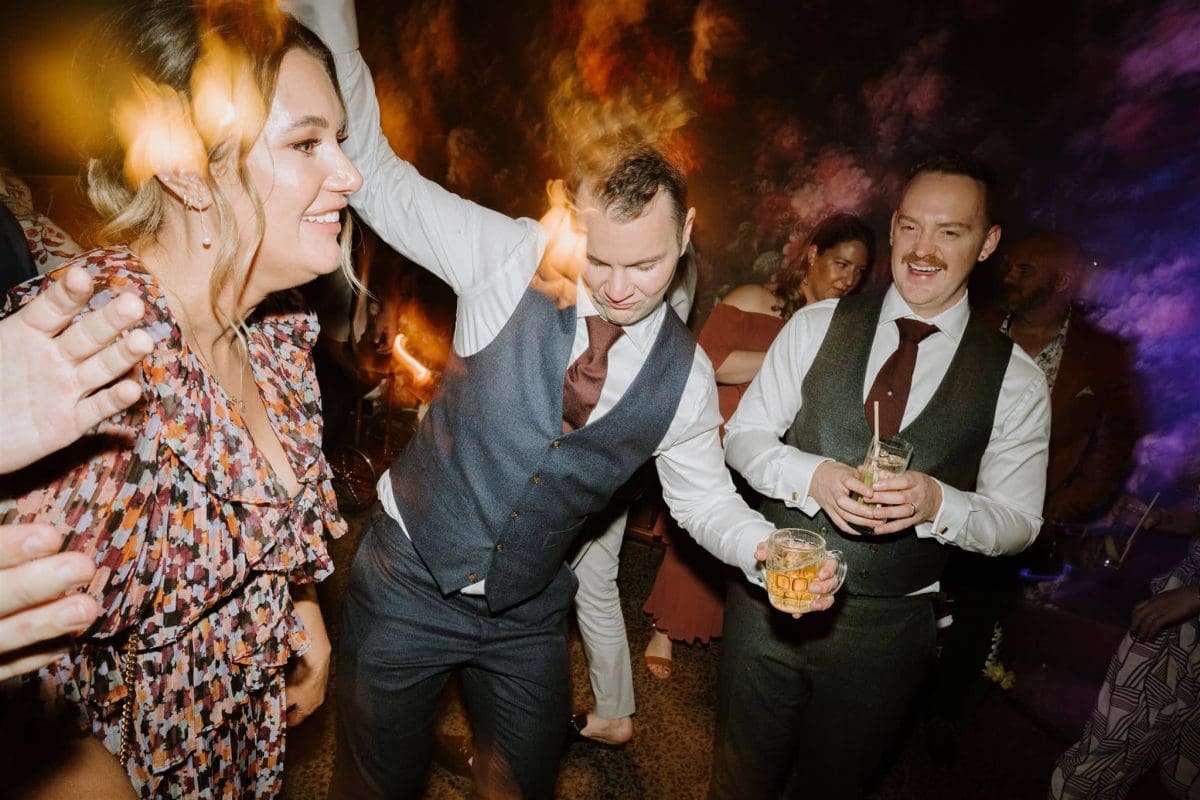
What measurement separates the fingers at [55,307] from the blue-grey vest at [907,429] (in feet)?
5.67

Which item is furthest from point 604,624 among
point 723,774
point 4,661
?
point 4,661

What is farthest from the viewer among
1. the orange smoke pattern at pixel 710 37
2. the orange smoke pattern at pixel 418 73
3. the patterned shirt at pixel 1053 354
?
the orange smoke pattern at pixel 418 73

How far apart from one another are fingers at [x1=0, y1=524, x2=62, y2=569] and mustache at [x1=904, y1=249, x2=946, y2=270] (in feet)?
6.48

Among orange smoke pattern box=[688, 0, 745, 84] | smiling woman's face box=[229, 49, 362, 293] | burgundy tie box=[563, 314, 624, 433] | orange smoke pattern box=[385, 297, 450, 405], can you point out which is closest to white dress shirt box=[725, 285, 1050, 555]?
burgundy tie box=[563, 314, 624, 433]

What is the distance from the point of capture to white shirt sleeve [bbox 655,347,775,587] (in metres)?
1.71

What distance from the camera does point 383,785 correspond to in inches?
64.1

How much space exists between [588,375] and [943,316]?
1102 millimetres

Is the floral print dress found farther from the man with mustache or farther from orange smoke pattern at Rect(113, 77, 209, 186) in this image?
the man with mustache

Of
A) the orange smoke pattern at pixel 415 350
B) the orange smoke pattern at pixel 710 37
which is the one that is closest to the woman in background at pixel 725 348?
the orange smoke pattern at pixel 710 37

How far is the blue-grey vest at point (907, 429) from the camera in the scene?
176 cm

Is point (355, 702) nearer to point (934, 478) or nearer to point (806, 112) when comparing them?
point (934, 478)

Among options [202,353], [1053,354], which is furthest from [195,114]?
[1053,354]

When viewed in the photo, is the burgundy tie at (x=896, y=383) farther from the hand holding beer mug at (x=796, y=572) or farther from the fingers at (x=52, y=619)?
the fingers at (x=52, y=619)

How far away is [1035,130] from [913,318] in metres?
2.48
